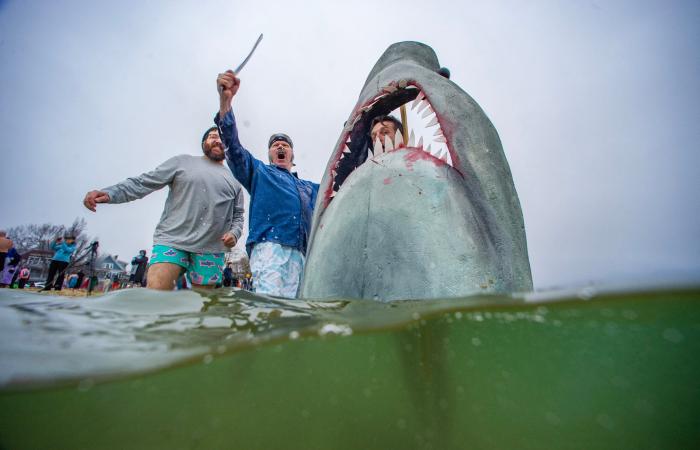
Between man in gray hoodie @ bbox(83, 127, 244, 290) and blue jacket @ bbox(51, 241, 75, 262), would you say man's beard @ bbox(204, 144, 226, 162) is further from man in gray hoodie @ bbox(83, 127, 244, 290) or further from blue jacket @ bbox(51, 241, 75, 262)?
blue jacket @ bbox(51, 241, 75, 262)

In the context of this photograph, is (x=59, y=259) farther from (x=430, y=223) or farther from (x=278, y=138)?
(x=430, y=223)

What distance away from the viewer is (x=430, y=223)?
4.56ft

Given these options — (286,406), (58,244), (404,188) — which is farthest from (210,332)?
(58,244)

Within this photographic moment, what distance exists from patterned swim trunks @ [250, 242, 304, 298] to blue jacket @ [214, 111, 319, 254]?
0.21 feet

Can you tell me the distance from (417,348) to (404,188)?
0.69m

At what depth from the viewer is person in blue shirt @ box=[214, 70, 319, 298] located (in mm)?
2934

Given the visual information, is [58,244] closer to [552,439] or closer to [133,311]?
[133,311]

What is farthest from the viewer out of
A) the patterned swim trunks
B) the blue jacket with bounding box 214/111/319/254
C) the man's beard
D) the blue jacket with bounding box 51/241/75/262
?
the blue jacket with bounding box 51/241/75/262

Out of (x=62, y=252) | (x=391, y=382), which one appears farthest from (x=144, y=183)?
(x=62, y=252)

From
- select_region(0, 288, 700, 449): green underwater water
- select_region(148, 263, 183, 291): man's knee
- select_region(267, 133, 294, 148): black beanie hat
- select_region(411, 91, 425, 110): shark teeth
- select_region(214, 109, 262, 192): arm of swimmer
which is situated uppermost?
select_region(267, 133, 294, 148): black beanie hat

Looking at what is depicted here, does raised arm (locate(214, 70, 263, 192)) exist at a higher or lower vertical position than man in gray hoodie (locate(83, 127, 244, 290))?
higher

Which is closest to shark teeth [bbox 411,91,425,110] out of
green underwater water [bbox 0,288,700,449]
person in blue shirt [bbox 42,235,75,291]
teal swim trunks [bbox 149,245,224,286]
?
green underwater water [bbox 0,288,700,449]

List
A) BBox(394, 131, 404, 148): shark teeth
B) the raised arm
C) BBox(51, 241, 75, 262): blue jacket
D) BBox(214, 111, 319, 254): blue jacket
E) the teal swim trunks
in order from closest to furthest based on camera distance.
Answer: BBox(394, 131, 404, 148): shark teeth, the raised arm, the teal swim trunks, BBox(214, 111, 319, 254): blue jacket, BBox(51, 241, 75, 262): blue jacket

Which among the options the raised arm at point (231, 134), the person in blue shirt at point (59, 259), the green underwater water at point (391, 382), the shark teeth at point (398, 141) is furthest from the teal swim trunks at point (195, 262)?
the person in blue shirt at point (59, 259)
